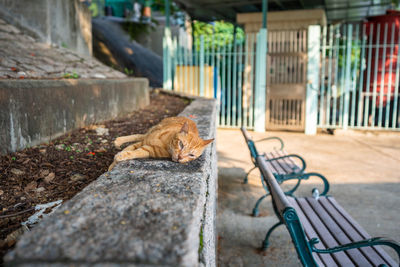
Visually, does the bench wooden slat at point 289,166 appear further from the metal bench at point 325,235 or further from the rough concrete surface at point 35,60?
the rough concrete surface at point 35,60

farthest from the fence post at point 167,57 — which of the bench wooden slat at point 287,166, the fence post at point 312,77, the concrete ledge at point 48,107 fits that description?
the bench wooden slat at point 287,166

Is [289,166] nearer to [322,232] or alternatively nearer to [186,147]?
[322,232]

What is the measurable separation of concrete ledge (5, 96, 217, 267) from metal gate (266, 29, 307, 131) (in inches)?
322

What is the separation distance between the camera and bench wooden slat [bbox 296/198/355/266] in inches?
85.8

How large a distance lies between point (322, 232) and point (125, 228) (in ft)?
6.45

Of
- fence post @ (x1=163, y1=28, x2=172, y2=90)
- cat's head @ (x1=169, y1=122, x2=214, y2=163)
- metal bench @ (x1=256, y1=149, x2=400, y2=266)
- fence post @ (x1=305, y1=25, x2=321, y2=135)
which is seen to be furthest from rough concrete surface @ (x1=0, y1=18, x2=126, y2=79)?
fence post @ (x1=305, y1=25, x2=321, y2=135)

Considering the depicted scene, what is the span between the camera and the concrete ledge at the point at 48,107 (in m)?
2.67

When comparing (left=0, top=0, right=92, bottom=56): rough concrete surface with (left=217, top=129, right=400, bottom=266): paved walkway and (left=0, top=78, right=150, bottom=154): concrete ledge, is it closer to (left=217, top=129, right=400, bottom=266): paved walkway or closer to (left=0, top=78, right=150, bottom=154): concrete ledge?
(left=0, top=78, right=150, bottom=154): concrete ledge

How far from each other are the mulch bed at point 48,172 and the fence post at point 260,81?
616cm

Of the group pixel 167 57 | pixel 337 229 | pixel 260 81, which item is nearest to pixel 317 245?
pixel 337 229

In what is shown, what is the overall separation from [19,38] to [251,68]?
21.3ft

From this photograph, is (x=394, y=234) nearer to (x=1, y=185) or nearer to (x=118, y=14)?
(x=1, y=185)

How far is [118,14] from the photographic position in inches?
820

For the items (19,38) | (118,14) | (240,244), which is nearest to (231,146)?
(240,244)
